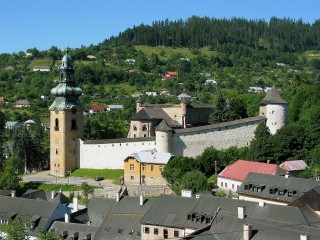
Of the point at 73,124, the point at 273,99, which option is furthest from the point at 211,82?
the point at 273,99

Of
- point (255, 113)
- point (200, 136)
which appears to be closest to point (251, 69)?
point (255, 113)

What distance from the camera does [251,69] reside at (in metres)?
182

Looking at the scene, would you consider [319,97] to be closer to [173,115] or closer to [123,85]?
[173,115]

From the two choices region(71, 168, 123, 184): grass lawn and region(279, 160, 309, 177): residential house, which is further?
region(71, 168, 123, 184): grass lawn

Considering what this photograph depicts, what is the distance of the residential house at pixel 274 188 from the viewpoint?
46.8 m

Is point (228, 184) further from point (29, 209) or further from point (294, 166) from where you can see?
point (29, 209)

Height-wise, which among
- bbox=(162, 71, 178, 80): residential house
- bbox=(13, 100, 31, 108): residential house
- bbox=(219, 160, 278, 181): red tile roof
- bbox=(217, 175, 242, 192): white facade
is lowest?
bbox=(217, 175, 242, 192): white facade

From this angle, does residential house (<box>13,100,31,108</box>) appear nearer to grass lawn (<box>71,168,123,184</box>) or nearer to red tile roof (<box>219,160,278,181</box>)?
grass lawn (<box>71,168,123,184</box>)

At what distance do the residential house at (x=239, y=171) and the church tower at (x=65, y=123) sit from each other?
19.6 meters

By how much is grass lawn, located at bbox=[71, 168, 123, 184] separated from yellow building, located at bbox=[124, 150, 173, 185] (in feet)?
6.79

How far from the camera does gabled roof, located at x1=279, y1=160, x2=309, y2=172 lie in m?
57.2

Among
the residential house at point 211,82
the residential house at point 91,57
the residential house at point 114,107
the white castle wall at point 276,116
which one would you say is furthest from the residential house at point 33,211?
the residential house at point 91,57

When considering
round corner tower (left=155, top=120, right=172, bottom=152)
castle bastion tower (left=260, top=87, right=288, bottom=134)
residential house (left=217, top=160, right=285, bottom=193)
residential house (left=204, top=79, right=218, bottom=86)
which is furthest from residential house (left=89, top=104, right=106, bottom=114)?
residential house (left=217, top=160, right=285, bottom=193)

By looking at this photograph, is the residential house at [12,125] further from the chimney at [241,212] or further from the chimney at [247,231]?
the chimney at [247,231]
